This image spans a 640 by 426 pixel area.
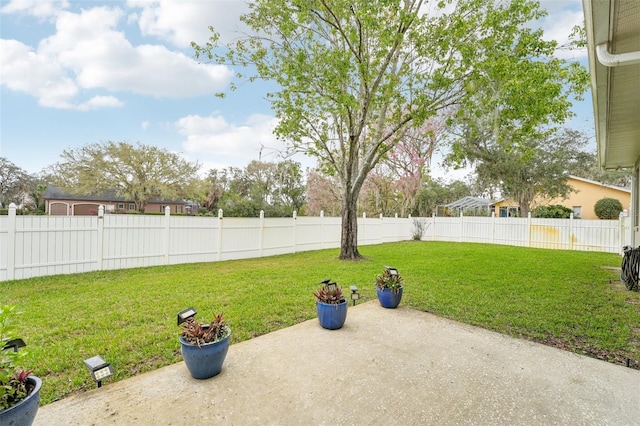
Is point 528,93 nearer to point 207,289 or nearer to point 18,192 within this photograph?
point 207,289

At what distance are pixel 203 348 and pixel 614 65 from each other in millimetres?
3797

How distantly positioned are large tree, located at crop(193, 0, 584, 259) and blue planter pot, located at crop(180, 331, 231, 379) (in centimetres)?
579

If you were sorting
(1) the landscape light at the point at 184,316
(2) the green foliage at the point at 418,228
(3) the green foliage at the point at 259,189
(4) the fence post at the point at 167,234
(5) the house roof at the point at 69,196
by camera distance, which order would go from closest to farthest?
(1) the landscape light at the point at 184,316 < (4) the fence post at the point at 167,234 < (3) the green foliage at the point at 259,189 < (2) the green foliage at the point at 418,228 < (5) the house roof at the point at 69,196

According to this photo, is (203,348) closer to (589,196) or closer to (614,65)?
(614,65)

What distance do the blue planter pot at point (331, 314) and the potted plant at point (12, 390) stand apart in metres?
2.42

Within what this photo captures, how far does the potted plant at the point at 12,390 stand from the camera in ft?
4.92

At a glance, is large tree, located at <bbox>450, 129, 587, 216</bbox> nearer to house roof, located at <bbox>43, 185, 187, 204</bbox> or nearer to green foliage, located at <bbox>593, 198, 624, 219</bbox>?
green foliage, located at <bbox>593, 198, 624, 219</bbox>

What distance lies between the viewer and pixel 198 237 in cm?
834

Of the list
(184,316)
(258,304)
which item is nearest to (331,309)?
(258,304)

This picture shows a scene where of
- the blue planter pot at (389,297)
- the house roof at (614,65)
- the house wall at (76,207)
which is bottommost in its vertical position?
the blue planter pot at (389,297)

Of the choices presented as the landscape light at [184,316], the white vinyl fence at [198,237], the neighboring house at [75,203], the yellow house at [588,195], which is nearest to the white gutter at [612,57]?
the landscape light at [184,316]

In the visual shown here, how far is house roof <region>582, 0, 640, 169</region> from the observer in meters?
2.10

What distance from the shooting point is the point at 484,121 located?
27.4 ft

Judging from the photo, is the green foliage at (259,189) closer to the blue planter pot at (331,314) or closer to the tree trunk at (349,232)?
the tree trunk at (349,232)
